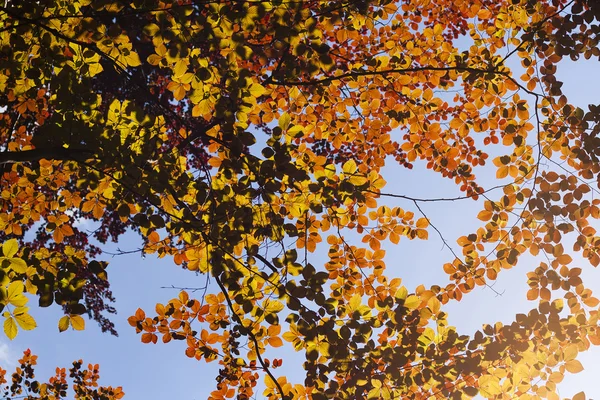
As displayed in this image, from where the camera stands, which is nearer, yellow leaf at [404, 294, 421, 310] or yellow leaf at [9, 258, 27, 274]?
yellow leaf at [9, 258, 27, 274]

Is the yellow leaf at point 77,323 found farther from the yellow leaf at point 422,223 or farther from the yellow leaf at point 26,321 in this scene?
the yellow leaf at point 422,223

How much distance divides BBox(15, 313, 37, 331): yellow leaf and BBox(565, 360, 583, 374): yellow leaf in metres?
3.62

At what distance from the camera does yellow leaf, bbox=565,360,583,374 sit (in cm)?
318

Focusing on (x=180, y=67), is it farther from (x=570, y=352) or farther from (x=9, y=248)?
(x=570, y=352)

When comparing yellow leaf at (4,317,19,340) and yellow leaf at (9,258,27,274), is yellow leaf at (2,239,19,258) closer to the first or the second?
yellow leaf at (9,258,27,274)

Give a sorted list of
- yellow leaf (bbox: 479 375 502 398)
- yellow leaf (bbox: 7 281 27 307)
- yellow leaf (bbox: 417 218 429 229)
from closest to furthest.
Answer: yellow leaf (bbox: 7 281 27 307) → yellow leaf (bbox: 479 375 502 398) → yellow leaf (bbox: 417 218 429 229)

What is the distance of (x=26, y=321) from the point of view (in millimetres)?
2307

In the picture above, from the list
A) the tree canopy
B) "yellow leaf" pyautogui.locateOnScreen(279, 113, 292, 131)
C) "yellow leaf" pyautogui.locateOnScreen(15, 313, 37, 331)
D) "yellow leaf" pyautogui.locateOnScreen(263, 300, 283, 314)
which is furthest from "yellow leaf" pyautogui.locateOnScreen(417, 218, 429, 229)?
"yellow leaf" pyautogui.locateOnScreen(15, 313, 37, 331)

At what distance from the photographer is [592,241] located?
3510 millimetres

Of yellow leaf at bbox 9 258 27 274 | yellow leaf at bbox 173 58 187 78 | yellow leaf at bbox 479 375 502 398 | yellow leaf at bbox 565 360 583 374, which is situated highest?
yellow leaf at bbox 173 58 187 78

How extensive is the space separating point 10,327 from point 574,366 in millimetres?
3772

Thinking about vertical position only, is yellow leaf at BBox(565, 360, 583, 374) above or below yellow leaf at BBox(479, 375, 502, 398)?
above

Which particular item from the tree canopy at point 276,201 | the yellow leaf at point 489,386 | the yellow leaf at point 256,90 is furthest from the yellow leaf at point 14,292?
the yellow leaf at point 489,386

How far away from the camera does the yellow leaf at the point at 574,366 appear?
3.18m
